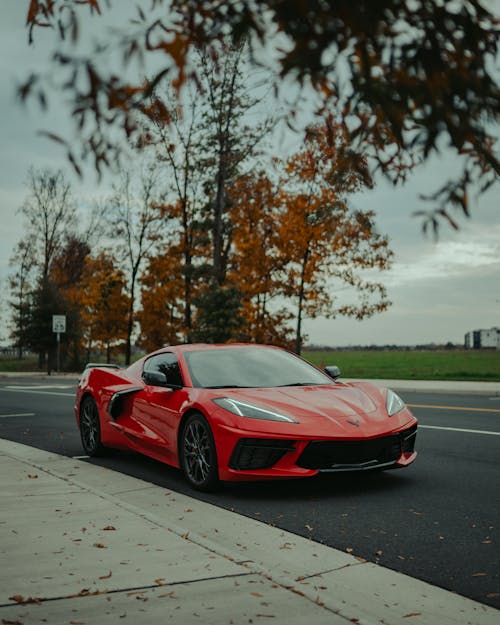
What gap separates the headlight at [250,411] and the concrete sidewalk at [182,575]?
2.84 ft

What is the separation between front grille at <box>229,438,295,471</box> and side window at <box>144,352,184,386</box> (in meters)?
1.32

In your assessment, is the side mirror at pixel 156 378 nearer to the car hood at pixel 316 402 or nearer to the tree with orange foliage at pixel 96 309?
the car hood at pixel 316 402

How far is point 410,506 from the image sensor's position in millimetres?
6406

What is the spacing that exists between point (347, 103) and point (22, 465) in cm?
627

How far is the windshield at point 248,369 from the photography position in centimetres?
759

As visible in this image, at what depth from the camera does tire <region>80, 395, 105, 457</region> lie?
9125mm

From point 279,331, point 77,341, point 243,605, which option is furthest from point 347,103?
point 77,341

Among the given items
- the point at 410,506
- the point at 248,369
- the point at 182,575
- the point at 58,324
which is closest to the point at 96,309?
the point at 58,324

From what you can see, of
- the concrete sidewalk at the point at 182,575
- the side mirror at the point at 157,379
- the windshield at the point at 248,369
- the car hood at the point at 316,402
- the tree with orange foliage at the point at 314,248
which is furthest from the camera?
the tree with orange foliage at the point at 314,248

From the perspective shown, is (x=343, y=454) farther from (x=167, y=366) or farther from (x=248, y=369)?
(x=167, y=366)

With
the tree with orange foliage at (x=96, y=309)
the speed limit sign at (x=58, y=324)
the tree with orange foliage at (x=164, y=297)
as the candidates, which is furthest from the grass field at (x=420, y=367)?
the speed limit sign at (x=58, y=324)

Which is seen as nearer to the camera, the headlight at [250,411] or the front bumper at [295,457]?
the front bumper at [295,457]

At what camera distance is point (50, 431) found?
12227mm

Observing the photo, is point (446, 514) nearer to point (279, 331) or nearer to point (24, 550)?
point (24, 550)
